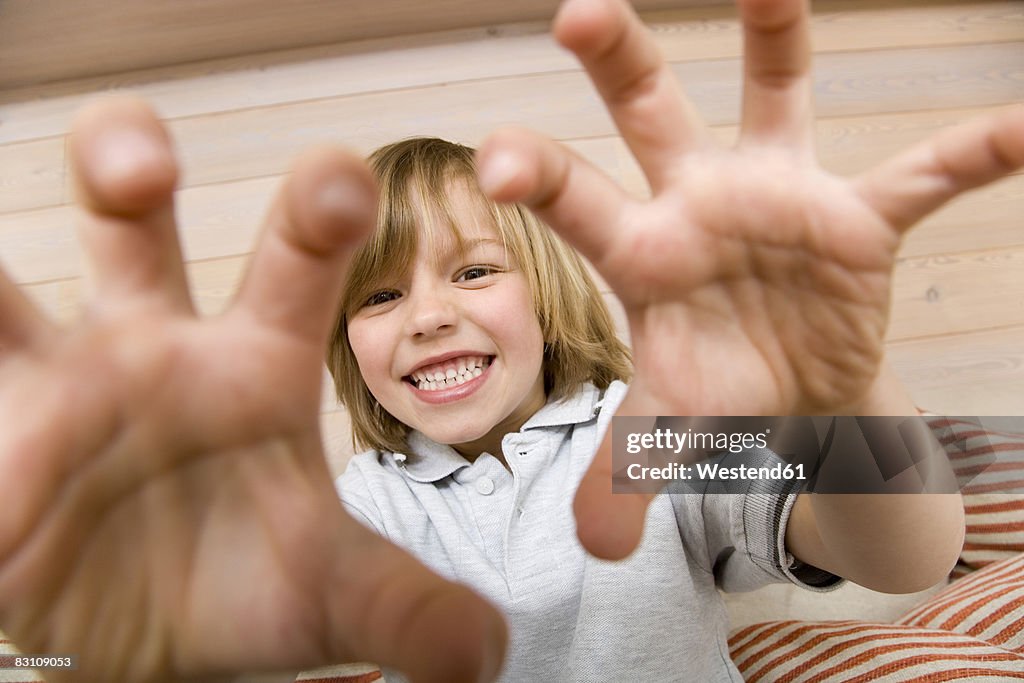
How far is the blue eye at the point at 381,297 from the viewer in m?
0.72

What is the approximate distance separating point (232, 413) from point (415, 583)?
0.37ft

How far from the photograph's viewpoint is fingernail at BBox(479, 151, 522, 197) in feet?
1.08

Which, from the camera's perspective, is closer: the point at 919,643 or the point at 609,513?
the point at 609,513

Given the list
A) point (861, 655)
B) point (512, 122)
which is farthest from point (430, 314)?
point (512, 122)

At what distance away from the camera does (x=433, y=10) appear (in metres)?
1.36

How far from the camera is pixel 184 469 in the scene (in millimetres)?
337

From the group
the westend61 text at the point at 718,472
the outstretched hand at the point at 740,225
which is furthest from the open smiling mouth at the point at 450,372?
the outstretched hand at the point at 740,225

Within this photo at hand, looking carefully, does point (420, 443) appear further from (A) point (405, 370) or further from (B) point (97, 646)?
(B) point (97, 646)

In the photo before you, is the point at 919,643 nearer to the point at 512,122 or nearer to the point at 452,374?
the point at 452,374

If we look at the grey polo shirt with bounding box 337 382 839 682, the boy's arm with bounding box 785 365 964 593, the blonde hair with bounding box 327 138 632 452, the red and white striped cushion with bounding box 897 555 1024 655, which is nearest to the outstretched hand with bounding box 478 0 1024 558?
the boy's arm with bounding box 785 365 964 593

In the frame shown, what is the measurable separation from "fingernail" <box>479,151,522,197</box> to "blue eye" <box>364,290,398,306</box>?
0.40 metres

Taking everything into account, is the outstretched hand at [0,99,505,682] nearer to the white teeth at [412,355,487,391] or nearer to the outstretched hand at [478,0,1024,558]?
the outstretched hand at [478,0,1024,558]

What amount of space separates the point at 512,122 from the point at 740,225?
101cm

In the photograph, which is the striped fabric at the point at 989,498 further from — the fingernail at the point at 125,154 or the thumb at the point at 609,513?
the fingernail at the point at 125,154
